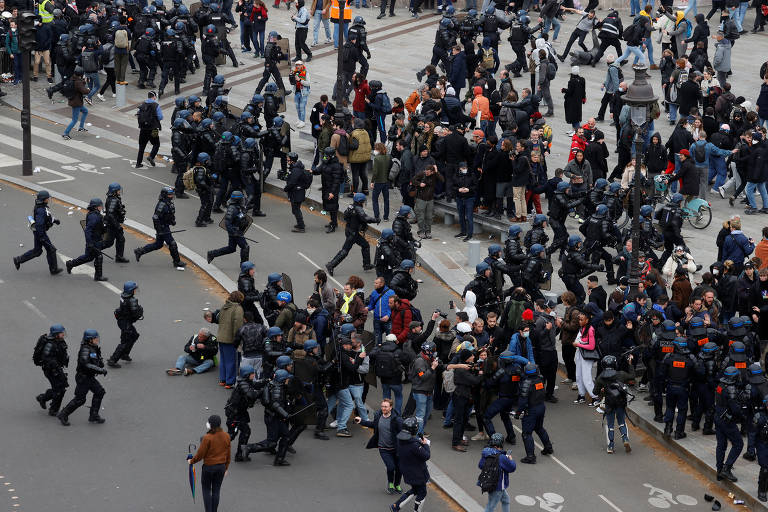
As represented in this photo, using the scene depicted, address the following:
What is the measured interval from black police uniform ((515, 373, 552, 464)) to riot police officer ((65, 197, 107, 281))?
29.7 ft

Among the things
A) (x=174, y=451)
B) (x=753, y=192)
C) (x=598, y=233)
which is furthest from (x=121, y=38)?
(x=174, y=451)

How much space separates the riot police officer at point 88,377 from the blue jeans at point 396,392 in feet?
13.0

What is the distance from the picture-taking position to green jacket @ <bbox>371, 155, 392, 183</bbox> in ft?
89.5

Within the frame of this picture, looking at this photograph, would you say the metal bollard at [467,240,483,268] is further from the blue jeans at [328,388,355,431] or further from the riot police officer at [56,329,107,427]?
the riot police officer at [56,329,107,427]

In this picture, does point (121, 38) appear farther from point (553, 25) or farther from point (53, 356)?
point (53, 356)

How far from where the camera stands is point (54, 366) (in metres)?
19.2

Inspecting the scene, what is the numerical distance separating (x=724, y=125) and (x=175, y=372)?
515 inches

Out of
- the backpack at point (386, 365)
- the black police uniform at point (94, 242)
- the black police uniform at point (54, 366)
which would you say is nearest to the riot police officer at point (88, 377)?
the black police uniform at point (54, 366)

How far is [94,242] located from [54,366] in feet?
18.9

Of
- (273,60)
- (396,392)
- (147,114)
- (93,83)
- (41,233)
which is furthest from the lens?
(93,83)

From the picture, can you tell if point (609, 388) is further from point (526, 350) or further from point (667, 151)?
point (667, 151)

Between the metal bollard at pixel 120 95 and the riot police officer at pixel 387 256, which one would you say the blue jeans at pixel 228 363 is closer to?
the riot police officer at pixel 387 256

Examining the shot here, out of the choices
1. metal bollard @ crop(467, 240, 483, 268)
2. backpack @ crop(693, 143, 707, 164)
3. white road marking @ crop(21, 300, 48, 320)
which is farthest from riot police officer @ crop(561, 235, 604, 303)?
white road marking @ crop(21, 300, 48, 320)

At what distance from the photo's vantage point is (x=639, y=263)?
23.1 metres
